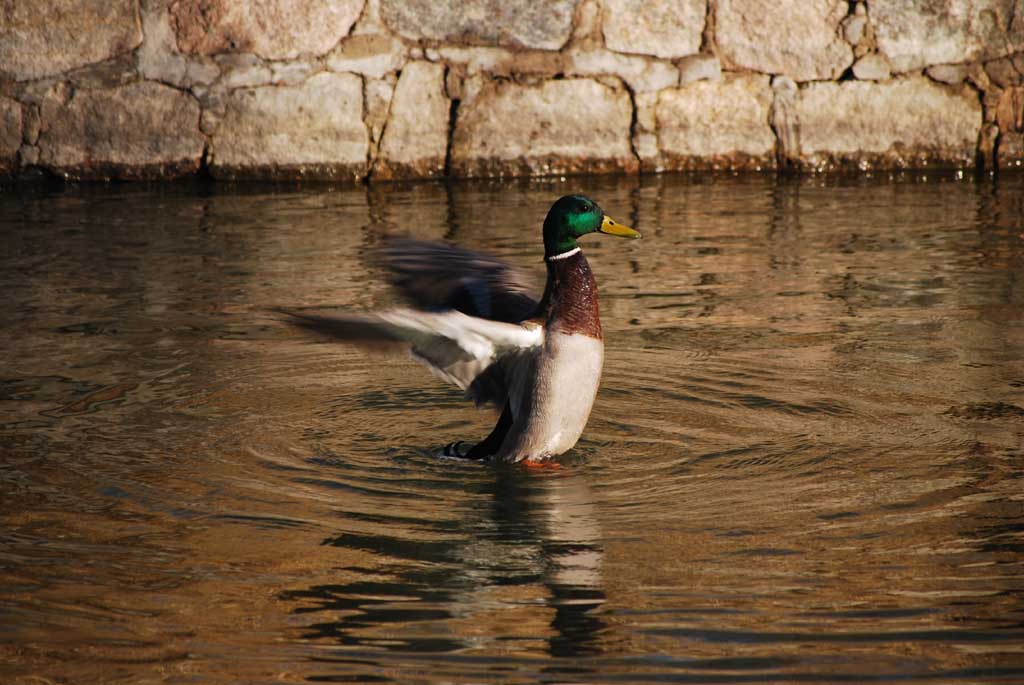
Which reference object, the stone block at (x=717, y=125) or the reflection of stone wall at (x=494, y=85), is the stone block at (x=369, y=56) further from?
the stone block at (x=717, y=125)

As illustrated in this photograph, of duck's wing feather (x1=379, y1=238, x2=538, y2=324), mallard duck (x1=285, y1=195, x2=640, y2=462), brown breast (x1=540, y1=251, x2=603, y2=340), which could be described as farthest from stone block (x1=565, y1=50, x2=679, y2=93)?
brown breast (x1=540, y1=251, x2=603, y2=340)

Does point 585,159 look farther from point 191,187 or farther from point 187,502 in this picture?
point 187,502

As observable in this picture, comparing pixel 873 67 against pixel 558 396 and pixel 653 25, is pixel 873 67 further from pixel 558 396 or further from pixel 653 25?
pixel 558 396

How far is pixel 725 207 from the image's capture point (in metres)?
8.34

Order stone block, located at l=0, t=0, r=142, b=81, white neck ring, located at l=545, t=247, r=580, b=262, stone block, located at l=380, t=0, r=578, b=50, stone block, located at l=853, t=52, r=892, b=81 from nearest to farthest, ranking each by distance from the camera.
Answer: white neck ring, located at l=545, t=247, r=580, b=262
stone block, located at l=0, t=0, r=142, b=81
stone block, located at l=380, t=0, r=578, b=50
stone block, located at l=853, t=52, r=892, b=81

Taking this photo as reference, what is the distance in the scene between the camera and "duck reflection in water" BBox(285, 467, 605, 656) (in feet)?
9.82

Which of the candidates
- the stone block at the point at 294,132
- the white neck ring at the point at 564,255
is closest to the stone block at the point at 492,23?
the stone block at the point at 294,132

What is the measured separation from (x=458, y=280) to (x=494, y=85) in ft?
14.2

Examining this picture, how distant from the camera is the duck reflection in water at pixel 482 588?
2.99 meters

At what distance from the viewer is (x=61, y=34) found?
869cm

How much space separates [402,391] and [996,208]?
424 cm

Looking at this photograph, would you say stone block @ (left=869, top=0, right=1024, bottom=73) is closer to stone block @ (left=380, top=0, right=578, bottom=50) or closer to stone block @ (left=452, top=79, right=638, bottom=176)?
stone block @ (left=452, top=79, right=638, bottom=176)

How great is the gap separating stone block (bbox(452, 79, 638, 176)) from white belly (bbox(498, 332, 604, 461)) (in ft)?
15.6

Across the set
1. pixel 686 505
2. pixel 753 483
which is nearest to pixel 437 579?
pixel 686 505
